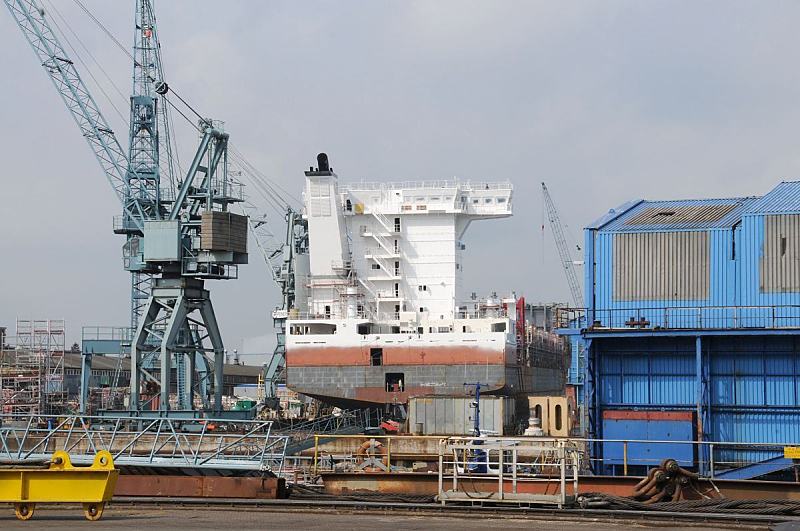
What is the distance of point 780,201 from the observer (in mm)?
39562

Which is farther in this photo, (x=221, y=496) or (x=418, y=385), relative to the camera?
(x=418, y=385)

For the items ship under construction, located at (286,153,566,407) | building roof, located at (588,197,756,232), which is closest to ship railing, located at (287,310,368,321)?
ship under construction, located at (286,153,566,407)

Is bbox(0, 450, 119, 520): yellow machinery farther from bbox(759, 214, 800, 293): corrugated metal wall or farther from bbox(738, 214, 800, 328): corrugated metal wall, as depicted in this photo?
bbox(759, 214, 800, 293): corrugated metal wall

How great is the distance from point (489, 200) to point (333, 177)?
10100 millimetres

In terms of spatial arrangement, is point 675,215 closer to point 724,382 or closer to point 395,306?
point 724,382

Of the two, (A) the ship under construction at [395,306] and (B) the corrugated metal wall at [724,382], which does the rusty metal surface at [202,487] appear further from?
(A) the ship under construction at [395,306]

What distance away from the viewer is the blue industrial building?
37812 millimetres

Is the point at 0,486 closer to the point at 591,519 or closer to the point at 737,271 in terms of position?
the point at 591,519

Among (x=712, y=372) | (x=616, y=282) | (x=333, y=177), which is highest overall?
(x=333, y=177)

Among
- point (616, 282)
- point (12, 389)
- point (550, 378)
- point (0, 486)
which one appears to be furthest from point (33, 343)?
point (0, 486)

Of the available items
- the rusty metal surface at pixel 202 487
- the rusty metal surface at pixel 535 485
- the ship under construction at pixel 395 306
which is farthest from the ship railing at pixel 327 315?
the rusty metal surface at pixel 202 487

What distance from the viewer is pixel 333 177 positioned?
73375 millimetres

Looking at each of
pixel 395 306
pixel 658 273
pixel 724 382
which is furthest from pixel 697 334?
pixel 395 306

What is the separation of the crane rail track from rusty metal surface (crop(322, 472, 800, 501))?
1.93m
